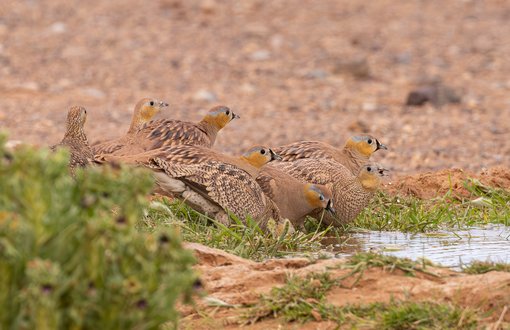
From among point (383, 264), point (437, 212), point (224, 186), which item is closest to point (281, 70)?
point (437, 212)

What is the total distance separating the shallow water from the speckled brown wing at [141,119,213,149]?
6.40 feet

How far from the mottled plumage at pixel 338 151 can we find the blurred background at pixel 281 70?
1696 mm

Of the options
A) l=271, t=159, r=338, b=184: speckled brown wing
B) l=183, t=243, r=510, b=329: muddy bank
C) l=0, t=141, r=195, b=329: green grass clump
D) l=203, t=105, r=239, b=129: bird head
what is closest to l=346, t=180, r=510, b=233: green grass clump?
l=271, t=159, r=338, b=184: speckled brown wing

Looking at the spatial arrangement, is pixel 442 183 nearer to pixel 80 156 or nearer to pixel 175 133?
pixel 175 133

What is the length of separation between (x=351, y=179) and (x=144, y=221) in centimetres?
172

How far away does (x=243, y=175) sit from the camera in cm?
757

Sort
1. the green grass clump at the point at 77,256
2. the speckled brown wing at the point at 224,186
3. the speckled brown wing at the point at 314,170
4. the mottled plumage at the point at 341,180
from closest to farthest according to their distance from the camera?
the green grass clump at the point at 77,256 < the speckled brown wing at the point at 224,186 < the mottled plumage at the point at 341,180 < the speckled brown wing at the point at 314,170

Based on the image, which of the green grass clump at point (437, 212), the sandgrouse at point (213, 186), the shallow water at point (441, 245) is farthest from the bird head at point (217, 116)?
the shallow water at point (441, 245)

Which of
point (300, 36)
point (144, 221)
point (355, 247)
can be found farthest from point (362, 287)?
point (300, 36)

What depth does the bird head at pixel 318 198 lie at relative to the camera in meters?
7.72

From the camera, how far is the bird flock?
7.43 meters

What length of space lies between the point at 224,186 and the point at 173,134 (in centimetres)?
180

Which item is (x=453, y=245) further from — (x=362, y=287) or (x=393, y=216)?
(x=362, y=287)

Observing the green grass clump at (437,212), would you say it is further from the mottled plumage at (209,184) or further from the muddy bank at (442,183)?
the mottled plumage at (209,184)
